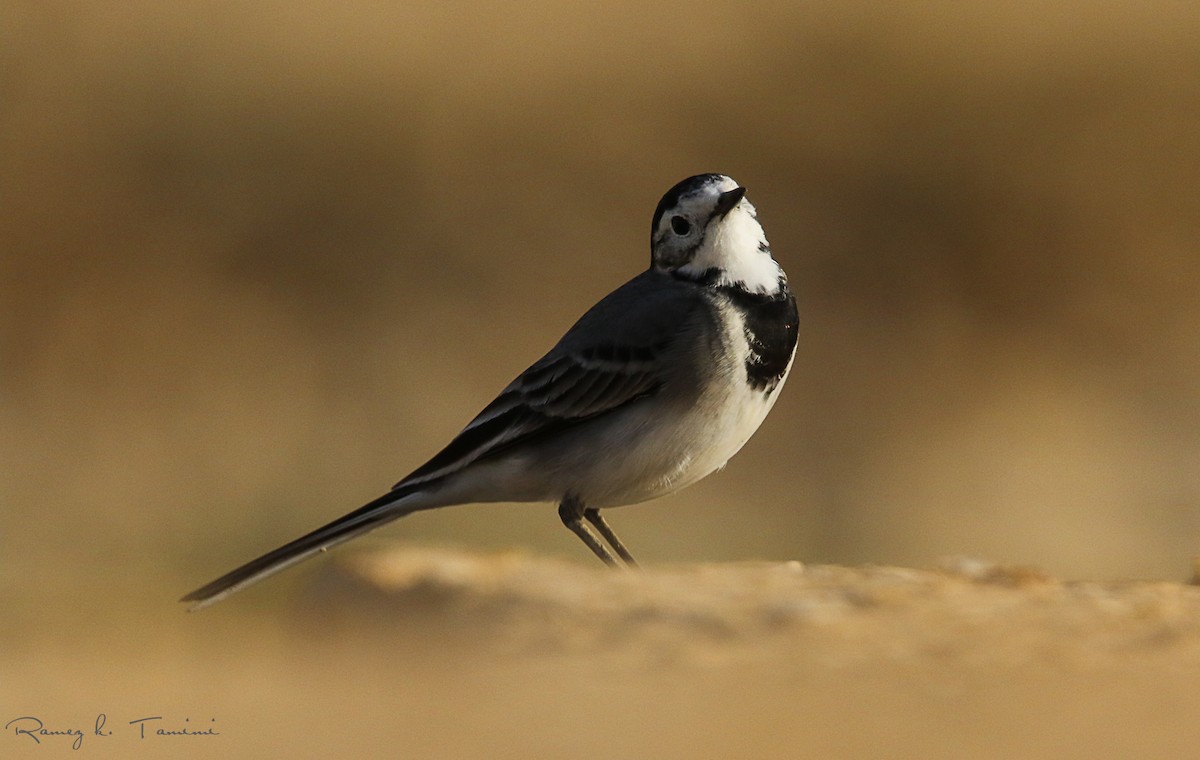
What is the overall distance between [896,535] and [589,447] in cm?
822

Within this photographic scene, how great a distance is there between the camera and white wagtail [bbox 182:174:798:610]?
252 inches

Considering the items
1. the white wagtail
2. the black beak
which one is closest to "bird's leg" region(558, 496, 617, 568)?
the white wagtail

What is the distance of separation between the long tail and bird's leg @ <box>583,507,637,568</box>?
0.94 metres

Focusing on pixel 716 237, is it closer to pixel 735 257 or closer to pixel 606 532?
pixel 735 257

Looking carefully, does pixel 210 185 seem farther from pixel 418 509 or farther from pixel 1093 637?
pixel 1093 637

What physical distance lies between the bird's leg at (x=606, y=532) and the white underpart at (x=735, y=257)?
1150 millimetres

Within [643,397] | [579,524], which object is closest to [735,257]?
[643,397]

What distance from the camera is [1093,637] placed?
4.72 metres

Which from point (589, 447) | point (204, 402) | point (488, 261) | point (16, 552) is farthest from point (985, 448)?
point (589, 447)

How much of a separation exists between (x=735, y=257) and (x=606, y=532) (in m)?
1.34

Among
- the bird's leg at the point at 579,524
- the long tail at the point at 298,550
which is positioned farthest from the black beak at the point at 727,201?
the long tail at the point at 298,550

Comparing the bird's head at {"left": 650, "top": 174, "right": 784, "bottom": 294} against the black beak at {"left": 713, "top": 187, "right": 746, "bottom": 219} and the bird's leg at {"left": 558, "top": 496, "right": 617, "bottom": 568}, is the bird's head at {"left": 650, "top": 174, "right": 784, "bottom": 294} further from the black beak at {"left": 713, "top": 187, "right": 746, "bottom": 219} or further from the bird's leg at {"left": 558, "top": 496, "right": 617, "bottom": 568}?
the bird's leg at {"left": 558, "top": 496, "right": 617, "bottom": 568}

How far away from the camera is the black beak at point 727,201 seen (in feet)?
22.1

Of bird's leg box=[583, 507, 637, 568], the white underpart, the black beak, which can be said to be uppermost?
the black beak
